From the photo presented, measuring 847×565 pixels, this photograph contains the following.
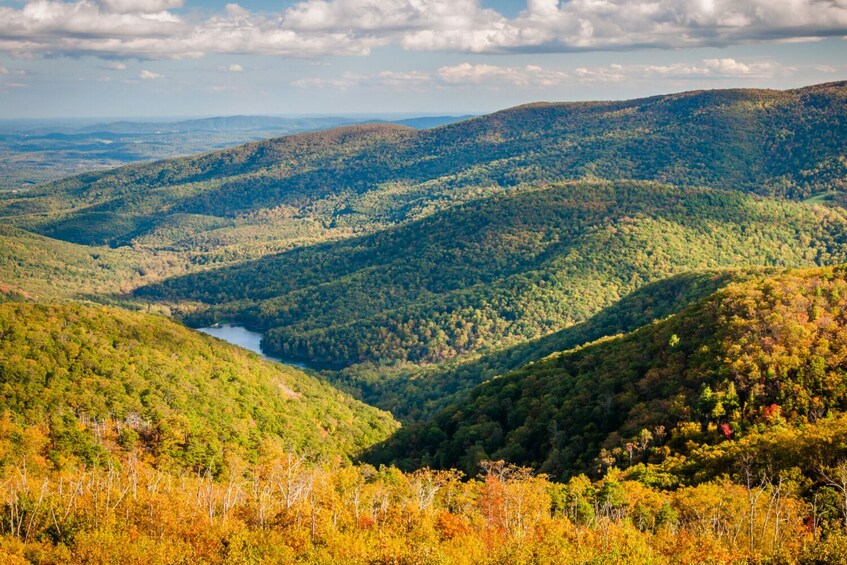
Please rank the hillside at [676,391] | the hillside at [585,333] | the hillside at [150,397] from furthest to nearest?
the hillside at [585,333] < the hillside at [150,397] < the hillside at [676,391]

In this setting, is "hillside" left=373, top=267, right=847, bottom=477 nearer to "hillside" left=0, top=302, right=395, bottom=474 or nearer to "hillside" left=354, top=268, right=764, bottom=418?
"hillside" left=0, top=302, right=395, bottom=474

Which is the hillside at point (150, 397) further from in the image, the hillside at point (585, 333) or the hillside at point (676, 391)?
the hillside at point (585, 333)

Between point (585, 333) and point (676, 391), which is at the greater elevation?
point (676, 391)

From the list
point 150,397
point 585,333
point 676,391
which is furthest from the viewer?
point 585,333

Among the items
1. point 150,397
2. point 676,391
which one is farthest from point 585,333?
point 150,397

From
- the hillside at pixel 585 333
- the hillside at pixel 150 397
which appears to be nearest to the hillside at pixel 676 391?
the hillside at pixel 150 397

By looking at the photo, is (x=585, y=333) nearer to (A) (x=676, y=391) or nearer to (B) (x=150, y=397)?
(A) (x=676, y=391)
